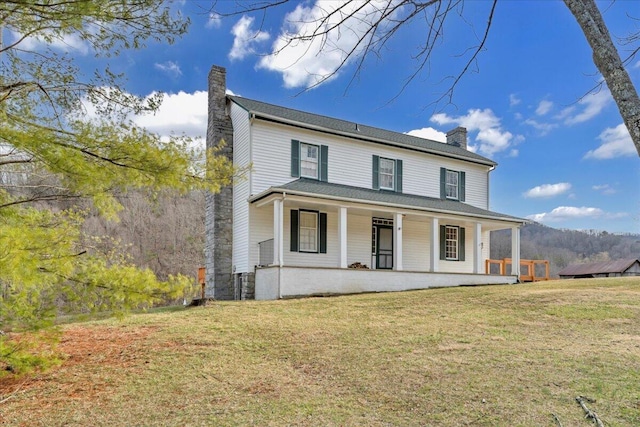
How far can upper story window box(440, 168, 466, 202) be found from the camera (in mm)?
18703

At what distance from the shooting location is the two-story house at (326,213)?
13664 millimetres

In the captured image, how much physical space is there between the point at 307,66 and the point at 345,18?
549 millimetres

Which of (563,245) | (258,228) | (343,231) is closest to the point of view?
(343,231)

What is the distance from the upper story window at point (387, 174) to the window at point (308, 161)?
101 inches

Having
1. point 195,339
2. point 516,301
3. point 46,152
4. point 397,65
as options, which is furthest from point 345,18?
point 516,301

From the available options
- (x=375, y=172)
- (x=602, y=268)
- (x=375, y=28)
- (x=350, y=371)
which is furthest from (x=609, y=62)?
(x=602, y=268)

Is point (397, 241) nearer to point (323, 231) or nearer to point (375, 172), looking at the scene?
point (323, 231)

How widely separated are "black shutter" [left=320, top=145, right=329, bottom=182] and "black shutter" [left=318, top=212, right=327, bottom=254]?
1.35 m

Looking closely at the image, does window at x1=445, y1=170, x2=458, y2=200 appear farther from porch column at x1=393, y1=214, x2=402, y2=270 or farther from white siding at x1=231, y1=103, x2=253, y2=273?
white siding at x1=231, y1=103, x2=253, y2=273

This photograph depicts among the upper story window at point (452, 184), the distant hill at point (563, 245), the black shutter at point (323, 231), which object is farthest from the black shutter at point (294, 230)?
the distant hill at point (563, 245)

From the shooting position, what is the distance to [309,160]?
1558 cm

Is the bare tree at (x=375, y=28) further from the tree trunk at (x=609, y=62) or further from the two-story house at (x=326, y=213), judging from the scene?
the two-story house at (x=326, y=213)

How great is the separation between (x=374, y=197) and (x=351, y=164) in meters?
1.85

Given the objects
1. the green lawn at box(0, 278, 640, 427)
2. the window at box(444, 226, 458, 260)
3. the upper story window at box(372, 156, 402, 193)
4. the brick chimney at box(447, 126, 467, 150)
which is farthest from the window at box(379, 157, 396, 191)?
the green lawn at box(0, 278, 640, 427)
